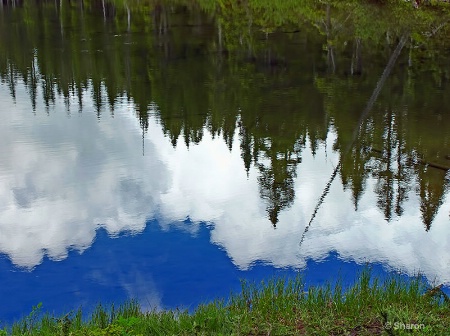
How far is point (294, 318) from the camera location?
937cm

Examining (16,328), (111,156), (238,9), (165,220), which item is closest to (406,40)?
(238,9)

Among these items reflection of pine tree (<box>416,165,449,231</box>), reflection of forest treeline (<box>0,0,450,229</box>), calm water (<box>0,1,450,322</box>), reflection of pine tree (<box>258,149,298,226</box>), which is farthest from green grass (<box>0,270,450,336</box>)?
reflection of pine tree (<box>416,165,449,231</box>)

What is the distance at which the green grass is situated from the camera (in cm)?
870

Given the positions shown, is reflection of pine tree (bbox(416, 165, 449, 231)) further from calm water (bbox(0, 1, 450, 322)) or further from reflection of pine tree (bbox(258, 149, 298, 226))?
reflection of pine tree (bbox(258, 149, 298, 226))

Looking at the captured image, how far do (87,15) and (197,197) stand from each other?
57.0 m

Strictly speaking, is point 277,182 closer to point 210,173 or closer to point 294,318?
point 210,173

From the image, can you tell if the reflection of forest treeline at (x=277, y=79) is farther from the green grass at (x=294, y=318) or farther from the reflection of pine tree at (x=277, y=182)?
the green grass at (x=294, y=318)

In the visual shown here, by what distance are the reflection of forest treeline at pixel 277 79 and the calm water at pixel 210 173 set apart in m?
0.12

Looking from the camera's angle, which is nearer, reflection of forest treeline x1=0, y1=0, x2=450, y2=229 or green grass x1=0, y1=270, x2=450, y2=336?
green grass x1=0, y1=270, x2=450, y2=336

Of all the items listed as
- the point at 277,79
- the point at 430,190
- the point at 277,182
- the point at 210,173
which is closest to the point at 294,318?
the point at 277,182

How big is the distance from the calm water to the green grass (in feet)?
8.26

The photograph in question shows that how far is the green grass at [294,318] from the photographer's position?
28.5ft

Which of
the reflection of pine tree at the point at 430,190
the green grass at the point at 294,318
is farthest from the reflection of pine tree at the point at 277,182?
the green grass at the point at 294,318

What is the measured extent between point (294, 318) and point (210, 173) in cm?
1058
